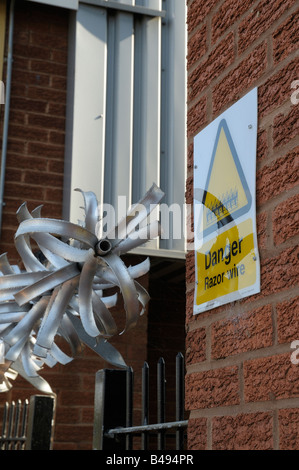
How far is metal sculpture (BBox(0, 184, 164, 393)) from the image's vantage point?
156 cm

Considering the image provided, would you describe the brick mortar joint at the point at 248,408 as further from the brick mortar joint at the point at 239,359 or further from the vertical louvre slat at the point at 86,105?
the vertical louvre slat at the point at 86,105

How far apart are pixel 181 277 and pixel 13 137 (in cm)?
185

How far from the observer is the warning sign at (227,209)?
1681 millimetres

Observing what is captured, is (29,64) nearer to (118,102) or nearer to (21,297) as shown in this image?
(118,102)

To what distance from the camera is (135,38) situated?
584 centimetres

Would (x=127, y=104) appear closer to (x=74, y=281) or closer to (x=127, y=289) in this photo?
(x=74, y=281)

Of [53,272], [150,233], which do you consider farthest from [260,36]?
[53,272]

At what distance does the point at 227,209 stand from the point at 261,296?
26 cm

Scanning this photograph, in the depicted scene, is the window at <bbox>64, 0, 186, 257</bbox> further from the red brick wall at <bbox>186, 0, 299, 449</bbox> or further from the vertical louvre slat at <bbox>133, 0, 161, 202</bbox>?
the red brick wall at <bbox>186, 0, 299, 449</bbox>

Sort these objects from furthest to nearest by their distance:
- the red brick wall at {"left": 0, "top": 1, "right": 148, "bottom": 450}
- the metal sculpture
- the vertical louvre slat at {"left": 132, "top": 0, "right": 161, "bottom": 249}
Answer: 1. the vertical louvre slat at {"left": 132, "top": 0, "right": 161, "bottom": 249}
2. the red brick wall at {"left": 0, "top": 1, "right": 148, "bottom": 450}
3. the metal sculpture

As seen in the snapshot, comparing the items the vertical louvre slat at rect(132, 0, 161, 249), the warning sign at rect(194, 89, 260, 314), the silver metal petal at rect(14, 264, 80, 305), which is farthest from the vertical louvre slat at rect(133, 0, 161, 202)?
the silver metal petal at rect(14, 264, 80, 305)

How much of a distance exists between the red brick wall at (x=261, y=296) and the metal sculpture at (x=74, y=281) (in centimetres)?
21

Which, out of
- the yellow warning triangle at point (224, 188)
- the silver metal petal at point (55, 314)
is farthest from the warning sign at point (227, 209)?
the silver metal petal at point (55, 314)

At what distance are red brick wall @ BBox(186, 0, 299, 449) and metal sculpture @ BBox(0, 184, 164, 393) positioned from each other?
21 cm
